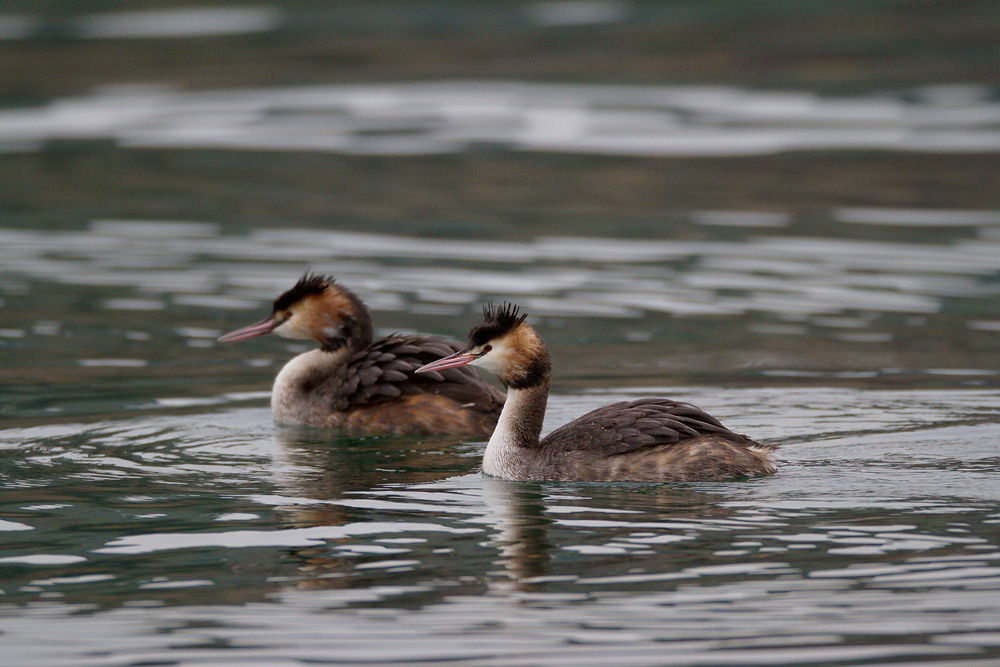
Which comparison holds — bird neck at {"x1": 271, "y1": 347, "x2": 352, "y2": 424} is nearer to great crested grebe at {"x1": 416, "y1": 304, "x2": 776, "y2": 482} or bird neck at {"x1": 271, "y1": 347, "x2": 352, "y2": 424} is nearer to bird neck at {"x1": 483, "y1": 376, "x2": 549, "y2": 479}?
great crested grebe at {"x1": 416, "y1": 304, "x2": 776, "y2": 482}

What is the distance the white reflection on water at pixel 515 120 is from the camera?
21.2 metres

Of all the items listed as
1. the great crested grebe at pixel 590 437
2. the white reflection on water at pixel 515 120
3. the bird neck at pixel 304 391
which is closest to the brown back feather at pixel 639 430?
the great crested grebe at pixel 590 437

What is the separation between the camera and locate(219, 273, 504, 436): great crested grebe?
9828mm

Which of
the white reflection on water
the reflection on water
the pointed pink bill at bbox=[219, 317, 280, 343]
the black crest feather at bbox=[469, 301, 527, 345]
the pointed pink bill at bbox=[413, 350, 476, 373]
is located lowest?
the reflection on water

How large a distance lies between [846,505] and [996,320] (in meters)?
5.70

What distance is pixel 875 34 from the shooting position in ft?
85.7

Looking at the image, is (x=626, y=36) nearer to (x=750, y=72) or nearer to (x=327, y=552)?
(x=750, y=72)

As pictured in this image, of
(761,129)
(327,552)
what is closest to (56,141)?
(761,129)

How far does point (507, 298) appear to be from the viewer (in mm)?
13875

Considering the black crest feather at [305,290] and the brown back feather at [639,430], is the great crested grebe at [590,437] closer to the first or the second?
the brown back feather at [639,430]

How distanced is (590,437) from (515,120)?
48.8 ft

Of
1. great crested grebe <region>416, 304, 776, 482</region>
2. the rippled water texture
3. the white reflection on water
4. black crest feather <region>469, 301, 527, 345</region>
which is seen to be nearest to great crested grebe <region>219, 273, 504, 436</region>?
the rippled water texture

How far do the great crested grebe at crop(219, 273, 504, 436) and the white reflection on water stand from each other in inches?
404

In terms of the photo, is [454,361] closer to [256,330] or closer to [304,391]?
[304,391]
